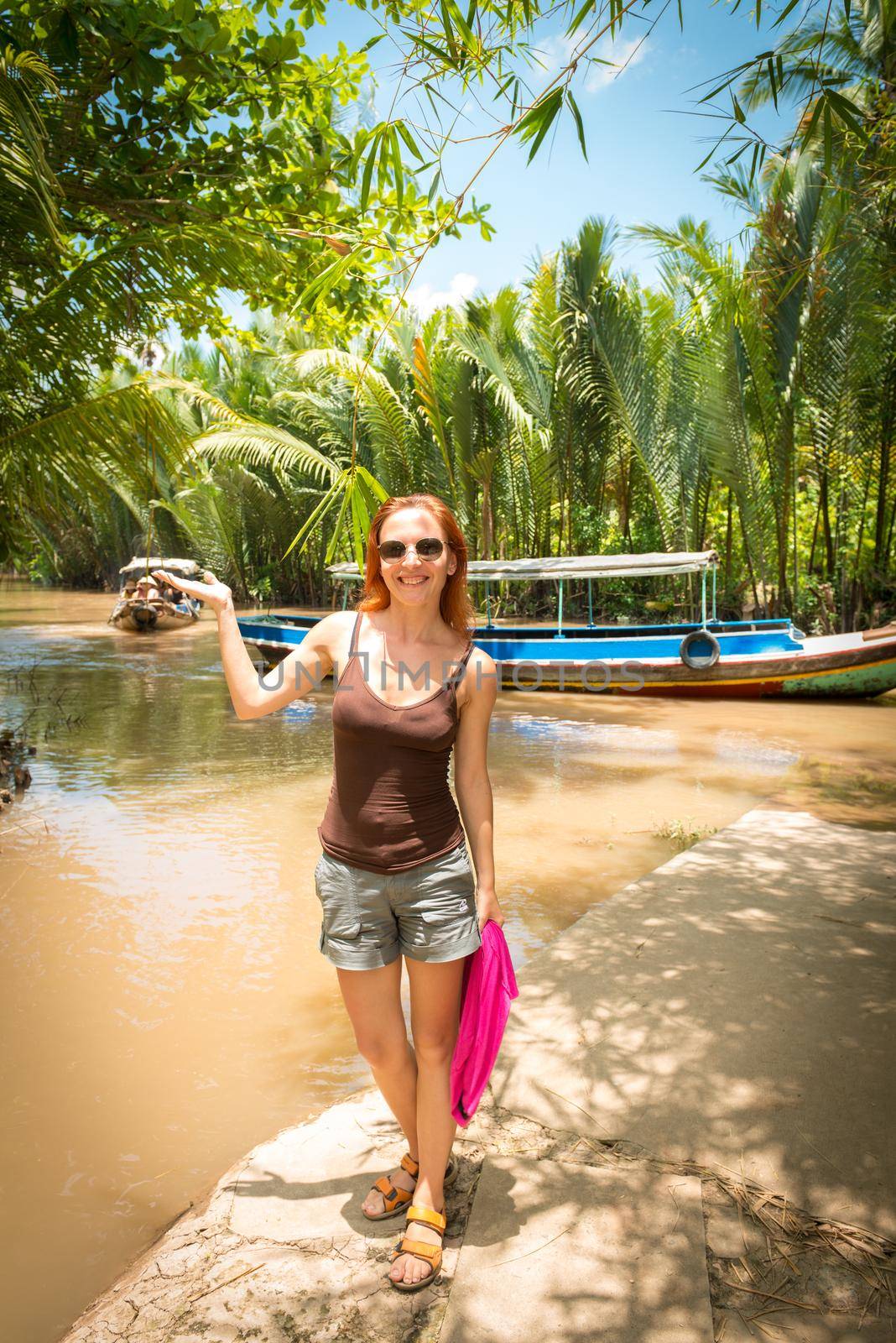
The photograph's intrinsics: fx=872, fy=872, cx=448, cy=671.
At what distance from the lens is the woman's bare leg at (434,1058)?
1980mm

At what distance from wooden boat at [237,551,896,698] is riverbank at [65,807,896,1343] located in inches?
340

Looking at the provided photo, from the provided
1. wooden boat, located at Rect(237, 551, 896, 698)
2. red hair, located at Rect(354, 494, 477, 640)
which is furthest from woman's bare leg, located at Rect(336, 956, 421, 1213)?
wooden boat, located at Rect(237, 551, 896, 698)

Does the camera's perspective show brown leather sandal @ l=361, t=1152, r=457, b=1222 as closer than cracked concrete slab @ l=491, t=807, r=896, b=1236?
Yes

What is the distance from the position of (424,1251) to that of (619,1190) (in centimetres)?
50

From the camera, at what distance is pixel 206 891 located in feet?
16.6

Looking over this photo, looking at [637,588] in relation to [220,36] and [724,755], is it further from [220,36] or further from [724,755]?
[220,36]

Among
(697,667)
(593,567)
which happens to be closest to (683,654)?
(697,667)

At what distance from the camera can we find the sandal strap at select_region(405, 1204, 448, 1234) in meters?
1.95

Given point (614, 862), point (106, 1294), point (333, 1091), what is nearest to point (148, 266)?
point (614, 862)

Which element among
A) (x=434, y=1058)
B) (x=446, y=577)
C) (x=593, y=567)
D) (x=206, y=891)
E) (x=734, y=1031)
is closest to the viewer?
(x=434, y=1058)

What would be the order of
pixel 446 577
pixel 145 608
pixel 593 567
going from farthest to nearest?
pixel 145 608 < pixel 593 567 < pixel 446 577

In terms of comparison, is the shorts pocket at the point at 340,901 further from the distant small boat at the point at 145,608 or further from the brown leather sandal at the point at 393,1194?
the distant small boat at the point at 145,608

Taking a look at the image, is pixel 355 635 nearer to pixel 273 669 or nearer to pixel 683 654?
pixel 273 669

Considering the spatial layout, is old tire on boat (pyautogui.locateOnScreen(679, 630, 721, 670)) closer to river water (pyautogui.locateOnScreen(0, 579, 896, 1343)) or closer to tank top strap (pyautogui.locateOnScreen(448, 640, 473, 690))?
river water (pyautogui.locateOnScreen(0, 579, 896, 1343))
